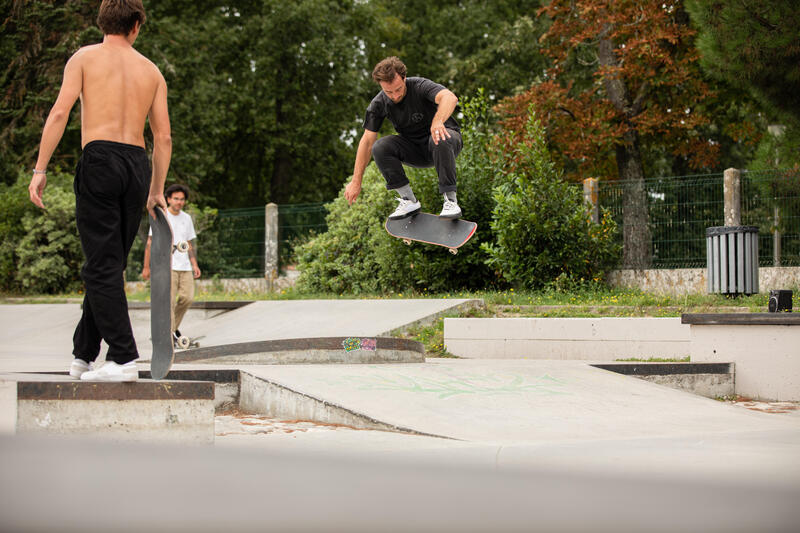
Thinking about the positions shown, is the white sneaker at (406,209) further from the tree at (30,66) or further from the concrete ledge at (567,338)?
the tree at (30,66)

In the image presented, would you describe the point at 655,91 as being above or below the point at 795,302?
above

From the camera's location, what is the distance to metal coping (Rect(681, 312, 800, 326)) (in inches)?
295

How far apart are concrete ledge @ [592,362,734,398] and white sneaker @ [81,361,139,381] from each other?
14.7 ft

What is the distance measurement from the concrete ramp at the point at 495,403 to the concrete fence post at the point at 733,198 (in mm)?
7501

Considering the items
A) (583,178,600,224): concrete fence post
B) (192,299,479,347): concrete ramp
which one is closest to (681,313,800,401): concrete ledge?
(192,299,479,347): concrete ramp

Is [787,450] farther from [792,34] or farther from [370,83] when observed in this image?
[370,83]

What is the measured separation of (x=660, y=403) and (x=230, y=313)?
885 cm

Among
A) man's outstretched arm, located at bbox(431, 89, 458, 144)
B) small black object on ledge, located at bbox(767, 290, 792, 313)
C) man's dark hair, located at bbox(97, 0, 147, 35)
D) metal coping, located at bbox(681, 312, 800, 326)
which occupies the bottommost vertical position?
metal coping, located at bbox(681, 312, 800, 326)

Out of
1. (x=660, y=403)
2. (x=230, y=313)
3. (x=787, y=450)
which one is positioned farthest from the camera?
(x=230, y=313)

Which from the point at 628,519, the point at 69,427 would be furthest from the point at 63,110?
the point at 628,519

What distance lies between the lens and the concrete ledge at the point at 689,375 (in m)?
7.35

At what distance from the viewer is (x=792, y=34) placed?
36.3 ft

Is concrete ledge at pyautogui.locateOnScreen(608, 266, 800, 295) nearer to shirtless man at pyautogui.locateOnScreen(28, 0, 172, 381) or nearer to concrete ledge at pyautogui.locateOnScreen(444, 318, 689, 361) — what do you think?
concrete ledge at pyautogui.locateOnScreen(444, 318, 689, 361)

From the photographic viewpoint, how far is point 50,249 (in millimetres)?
19031
